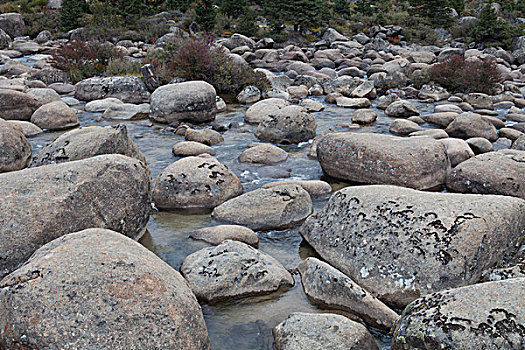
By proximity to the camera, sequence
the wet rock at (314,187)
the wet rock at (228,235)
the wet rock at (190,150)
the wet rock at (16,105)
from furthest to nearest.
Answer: the wet rock at (16,105) → the wet rock at (190,150) → the wet rock at (314,187) → the wet rock at (228,235)

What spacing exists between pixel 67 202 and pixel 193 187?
2566mm

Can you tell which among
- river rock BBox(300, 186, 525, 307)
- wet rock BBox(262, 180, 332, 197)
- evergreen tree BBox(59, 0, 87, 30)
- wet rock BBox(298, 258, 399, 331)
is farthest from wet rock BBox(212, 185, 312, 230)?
evergreen tree BBox(59, 0, 87, 30)

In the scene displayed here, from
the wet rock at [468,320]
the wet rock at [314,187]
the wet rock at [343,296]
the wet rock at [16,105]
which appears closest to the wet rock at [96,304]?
the wet rock at [343,296]

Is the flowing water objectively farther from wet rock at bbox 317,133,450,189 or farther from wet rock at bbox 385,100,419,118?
wet rock at bbox 385,100,419,118

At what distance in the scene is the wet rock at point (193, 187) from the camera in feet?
24.8

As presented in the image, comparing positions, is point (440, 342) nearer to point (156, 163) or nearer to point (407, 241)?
point (407, 241)

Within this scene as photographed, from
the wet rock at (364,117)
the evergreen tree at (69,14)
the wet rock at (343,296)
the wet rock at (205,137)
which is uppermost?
the wet rock at (343,296)

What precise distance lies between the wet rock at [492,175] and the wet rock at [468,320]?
416 centimetres

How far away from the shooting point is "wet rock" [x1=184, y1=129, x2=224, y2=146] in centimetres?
1127

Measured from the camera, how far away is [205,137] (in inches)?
446

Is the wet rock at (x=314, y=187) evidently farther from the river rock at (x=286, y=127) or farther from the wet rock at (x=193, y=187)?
the river rock at (x=286, y=127)

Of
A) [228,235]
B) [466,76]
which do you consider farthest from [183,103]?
[466,76]

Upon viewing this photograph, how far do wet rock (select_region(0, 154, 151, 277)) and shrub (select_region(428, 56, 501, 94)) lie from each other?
14970 millimetres

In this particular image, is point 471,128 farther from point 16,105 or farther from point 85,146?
point 16,105
